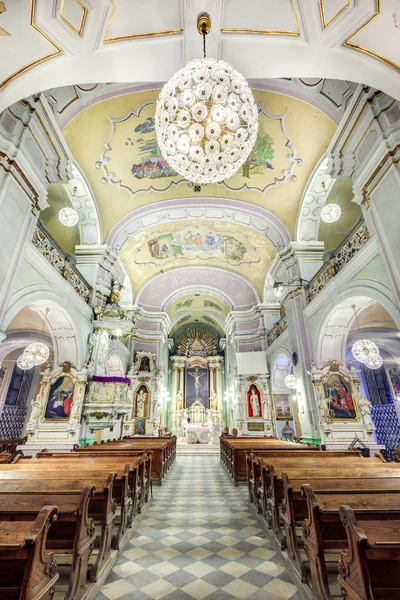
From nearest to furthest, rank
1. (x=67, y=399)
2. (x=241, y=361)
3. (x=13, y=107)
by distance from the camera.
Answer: (x=13, y=107) < (x=67, y=399) < (x=241, y=361)

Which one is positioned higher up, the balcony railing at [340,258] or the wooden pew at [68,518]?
the balcony railing at [340,258]

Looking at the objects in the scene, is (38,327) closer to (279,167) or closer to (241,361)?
(241,361)

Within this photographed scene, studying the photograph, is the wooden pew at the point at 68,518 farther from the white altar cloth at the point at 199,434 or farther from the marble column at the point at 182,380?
the marble column at the point at 182,380

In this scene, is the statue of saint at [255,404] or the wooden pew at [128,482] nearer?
the wooden pew at [128,482]

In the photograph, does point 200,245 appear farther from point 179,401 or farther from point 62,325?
point 179,401

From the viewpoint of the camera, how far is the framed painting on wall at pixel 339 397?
22.8ft

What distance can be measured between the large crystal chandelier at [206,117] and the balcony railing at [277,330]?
26.4 ft

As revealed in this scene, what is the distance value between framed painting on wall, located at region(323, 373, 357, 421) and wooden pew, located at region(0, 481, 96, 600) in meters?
6.19

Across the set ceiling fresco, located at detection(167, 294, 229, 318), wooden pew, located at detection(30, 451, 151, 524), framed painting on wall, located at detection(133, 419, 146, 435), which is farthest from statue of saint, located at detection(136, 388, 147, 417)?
Answer: wooden pew, located at detection(30, 451, 151, 524)

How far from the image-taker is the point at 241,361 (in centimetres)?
1313

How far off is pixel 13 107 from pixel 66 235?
496 cm

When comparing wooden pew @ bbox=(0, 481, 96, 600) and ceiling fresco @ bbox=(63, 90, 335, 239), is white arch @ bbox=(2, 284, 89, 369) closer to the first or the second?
ceiling fresco @ bbox=(63, 90, 335, 239)

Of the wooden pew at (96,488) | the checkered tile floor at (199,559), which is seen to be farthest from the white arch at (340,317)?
the wooden pew at (96,488)

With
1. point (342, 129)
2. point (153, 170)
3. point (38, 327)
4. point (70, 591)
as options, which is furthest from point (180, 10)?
point (38, 327)
